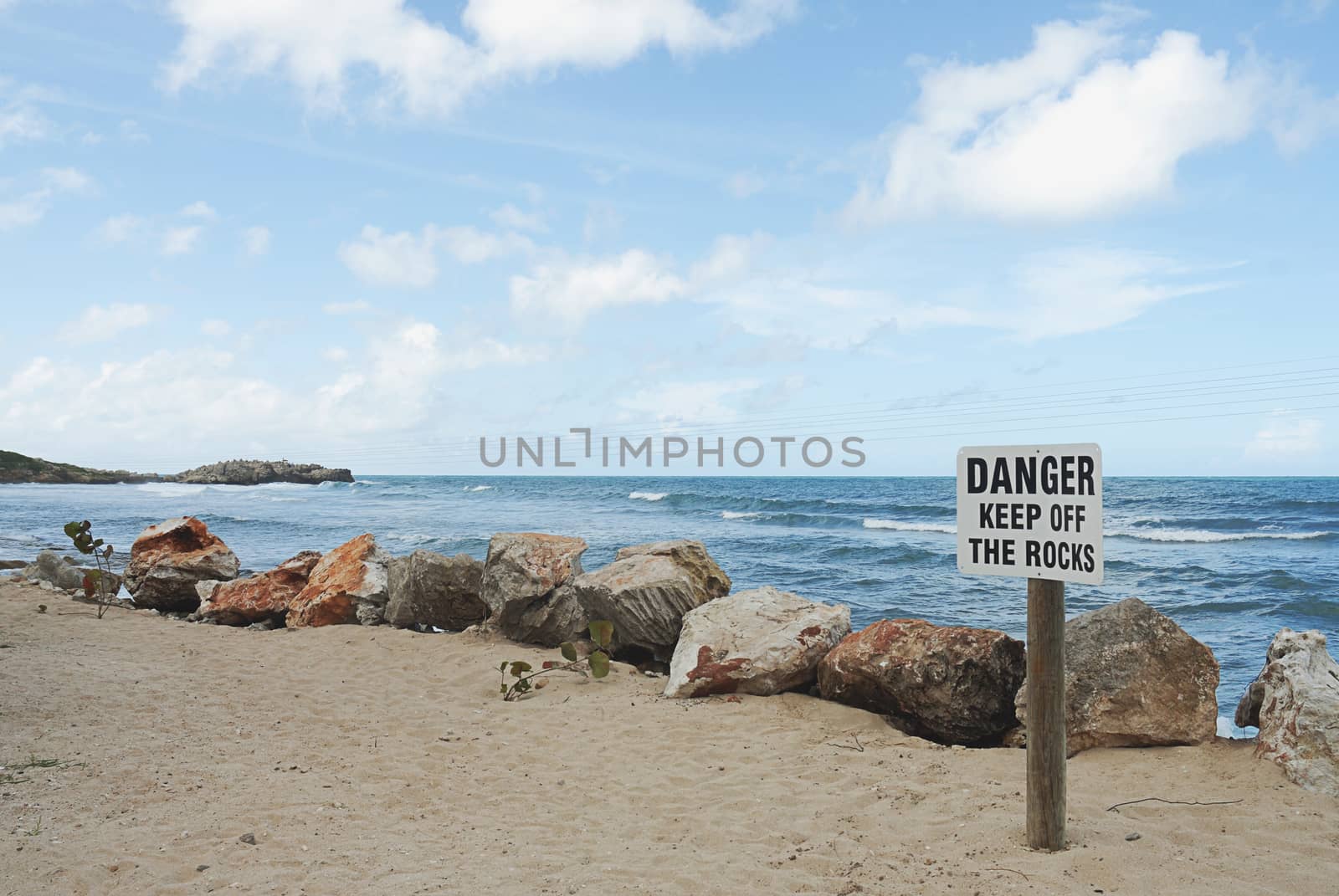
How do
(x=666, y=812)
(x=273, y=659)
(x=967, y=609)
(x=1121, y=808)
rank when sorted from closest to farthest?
(x=1121, y=808), (x=666, y=812), (x=273, y=659), (x=967, y=609)

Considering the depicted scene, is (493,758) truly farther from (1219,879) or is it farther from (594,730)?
(1219,879)

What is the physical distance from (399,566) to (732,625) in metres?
5.11

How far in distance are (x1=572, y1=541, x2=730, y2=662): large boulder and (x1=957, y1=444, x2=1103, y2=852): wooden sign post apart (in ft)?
15.6

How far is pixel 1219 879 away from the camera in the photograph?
3.88 m

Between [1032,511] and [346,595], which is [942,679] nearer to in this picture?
[1032,511]

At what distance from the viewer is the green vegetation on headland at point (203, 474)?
68.7 m

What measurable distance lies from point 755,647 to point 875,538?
17.1m

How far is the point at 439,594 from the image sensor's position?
1051 centimetres

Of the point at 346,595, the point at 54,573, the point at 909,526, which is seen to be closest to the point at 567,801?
the point at 346,595

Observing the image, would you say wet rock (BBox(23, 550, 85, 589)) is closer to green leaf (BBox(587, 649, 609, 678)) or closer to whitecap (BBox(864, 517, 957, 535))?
green leaf (BBox(587, 649, 609, 678))

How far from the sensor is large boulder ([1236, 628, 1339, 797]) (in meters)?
4.84

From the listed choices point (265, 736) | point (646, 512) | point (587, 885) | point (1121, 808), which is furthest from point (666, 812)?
point (646, 512)

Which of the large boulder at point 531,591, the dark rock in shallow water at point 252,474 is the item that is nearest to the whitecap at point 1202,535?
the large boulder at point 531,591

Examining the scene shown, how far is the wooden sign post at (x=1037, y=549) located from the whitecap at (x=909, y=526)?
2244 cm
